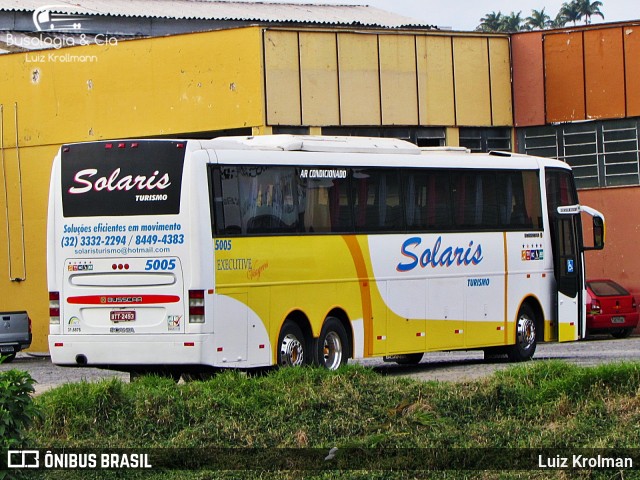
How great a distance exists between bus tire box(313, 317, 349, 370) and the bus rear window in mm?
3039

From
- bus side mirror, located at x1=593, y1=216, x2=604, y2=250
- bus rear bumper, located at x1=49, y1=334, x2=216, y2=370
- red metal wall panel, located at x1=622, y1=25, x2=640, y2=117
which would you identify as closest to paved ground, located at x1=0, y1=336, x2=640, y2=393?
bus rear bumper, located at x1=49, y1=334, x2=216, y2=370

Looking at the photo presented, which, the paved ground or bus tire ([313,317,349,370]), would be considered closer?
bus tire ([313,317,349,370])

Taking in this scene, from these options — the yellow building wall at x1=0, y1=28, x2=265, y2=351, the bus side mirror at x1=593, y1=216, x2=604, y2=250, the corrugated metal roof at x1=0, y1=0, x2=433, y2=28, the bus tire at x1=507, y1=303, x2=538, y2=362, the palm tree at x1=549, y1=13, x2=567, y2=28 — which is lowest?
the bus tire at x1=507, y1=303, x2=538, y2=362

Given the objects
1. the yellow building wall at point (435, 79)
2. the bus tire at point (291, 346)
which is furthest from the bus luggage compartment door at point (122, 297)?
the yellow building wall at point (435, 79)

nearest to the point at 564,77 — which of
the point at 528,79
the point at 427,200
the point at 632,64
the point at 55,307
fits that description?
the point at 528,79

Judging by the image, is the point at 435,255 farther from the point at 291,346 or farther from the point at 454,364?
the point at 291,346

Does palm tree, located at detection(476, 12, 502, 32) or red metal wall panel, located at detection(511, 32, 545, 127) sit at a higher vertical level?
palm tree, located at detection(476, 12, 502, 32)

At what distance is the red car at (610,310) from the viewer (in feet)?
115

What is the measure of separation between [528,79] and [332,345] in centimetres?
1962

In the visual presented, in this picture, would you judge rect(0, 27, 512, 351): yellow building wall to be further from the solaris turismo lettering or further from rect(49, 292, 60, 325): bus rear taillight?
rect(49, 292, 60, 325): bus rear taillight

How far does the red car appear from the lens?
115ft

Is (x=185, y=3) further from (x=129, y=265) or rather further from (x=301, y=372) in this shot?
(x=301, y=372)

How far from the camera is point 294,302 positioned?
19.3 meters

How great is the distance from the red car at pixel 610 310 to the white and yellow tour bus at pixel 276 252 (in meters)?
11.8
